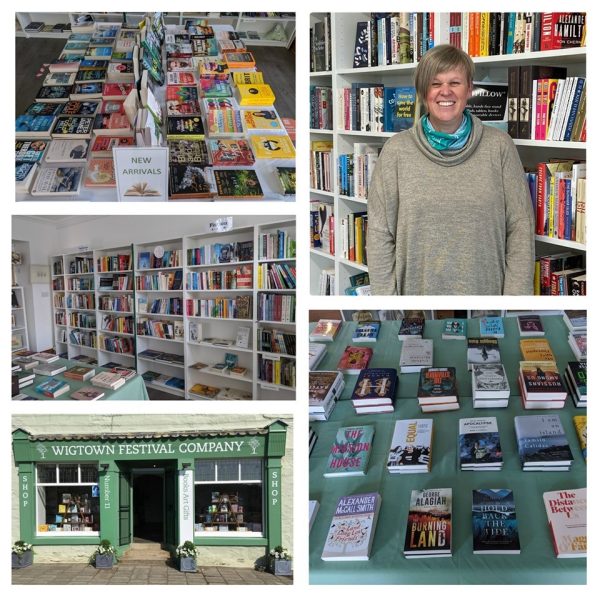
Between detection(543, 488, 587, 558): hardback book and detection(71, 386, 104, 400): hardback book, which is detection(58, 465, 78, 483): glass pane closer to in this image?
detection(71, 386, 104, 400): hardback book

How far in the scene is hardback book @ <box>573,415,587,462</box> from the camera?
1.37 meters

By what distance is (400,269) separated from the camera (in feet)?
5.36

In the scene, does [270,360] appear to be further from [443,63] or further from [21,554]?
[443,63]

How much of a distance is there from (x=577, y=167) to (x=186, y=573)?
149cm

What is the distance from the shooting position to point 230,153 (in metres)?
1.56

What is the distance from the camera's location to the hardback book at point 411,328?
149 cm

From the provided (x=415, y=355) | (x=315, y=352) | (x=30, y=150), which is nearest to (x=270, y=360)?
(x=315, y=352)

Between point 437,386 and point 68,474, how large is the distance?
34.5 inches

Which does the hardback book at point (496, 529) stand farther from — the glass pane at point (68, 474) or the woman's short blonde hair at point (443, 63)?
the woman's short blonde hair at point (443, 63)

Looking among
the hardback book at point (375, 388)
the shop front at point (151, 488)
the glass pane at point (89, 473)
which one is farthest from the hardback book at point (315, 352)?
the glass pane at point (89, 473)

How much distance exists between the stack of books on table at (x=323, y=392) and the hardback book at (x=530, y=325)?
45 cm

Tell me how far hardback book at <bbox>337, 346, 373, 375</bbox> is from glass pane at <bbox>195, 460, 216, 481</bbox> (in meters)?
0.38

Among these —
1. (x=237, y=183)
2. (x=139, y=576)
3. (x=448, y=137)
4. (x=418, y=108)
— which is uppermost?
(x=418, y=108)

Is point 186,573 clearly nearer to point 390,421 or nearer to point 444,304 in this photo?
point 390,421
